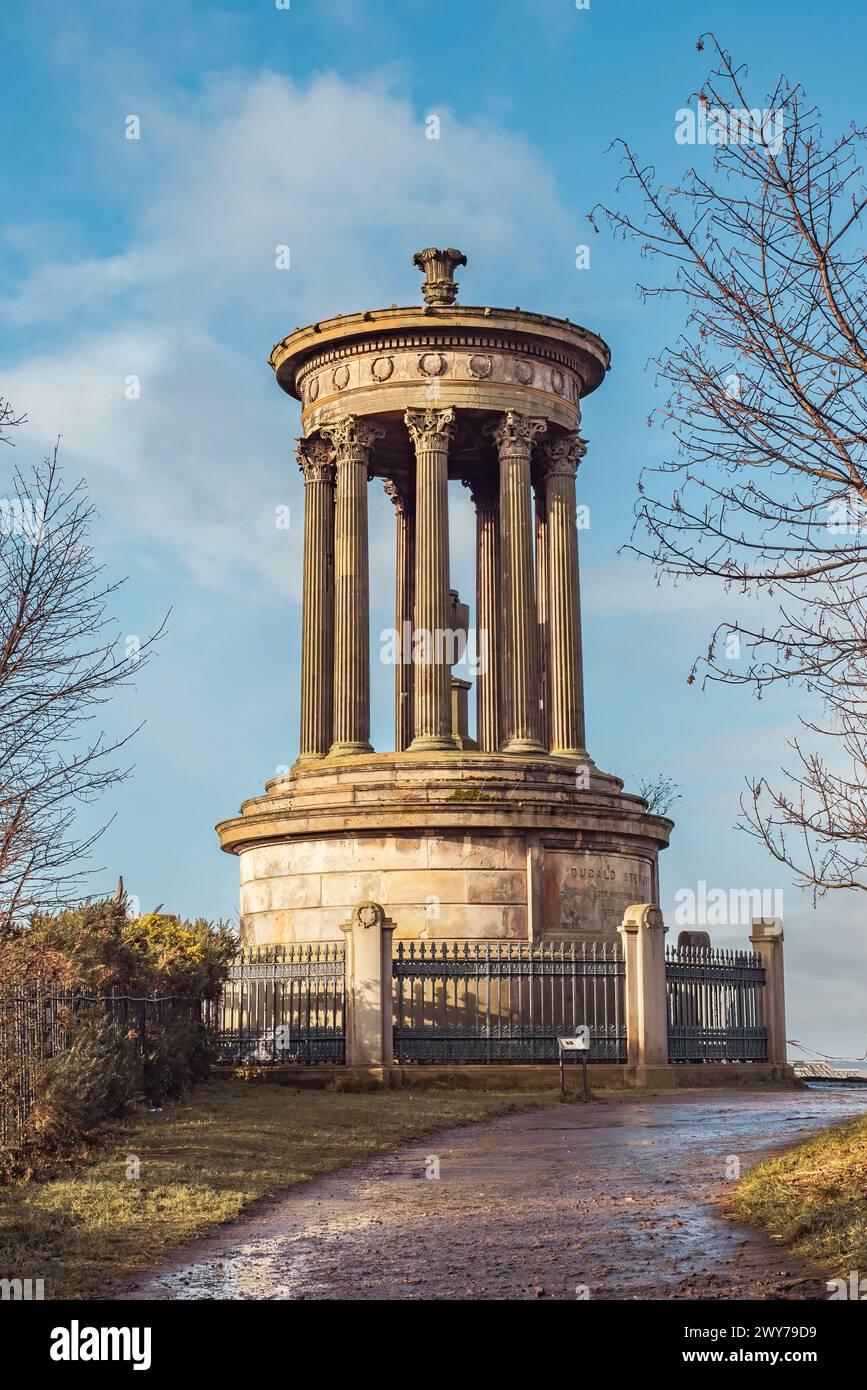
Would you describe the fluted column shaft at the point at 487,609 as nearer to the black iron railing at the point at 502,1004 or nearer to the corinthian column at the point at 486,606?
the corinthian column at the point at 486,606

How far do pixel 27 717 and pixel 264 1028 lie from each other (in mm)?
14258

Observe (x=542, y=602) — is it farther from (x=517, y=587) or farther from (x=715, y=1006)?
(x=715, y=1006)

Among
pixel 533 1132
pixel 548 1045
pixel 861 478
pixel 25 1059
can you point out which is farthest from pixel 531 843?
pixel 861 478

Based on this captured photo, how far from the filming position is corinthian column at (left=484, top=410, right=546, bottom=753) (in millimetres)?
38531

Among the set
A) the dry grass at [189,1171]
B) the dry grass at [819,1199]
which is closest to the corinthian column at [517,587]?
the dry grass at [189,1171]

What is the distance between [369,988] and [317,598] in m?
13.3

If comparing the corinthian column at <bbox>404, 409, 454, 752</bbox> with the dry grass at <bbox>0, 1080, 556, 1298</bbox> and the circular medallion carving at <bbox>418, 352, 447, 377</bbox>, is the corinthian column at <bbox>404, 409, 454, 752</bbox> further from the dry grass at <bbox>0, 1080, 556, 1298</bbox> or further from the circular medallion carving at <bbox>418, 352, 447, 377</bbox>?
the dry grass at <bbox>0, 1080, 556, 1298</bbox>

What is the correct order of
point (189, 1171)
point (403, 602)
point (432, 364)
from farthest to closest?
point (403, 602) → point (432, 364) → point (189, 1171)

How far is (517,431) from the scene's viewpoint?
39.1 m

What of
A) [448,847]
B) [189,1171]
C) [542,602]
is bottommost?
[189,1171]

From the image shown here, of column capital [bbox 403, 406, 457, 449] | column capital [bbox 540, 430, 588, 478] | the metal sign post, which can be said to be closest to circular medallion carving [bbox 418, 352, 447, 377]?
column capital [bbox 403, 406, 457, 449]

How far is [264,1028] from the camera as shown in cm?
3106

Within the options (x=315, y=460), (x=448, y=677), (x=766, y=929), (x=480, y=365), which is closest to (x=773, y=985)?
(x=766, y=929)

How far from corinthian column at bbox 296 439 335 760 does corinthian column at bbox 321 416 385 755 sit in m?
1.20
